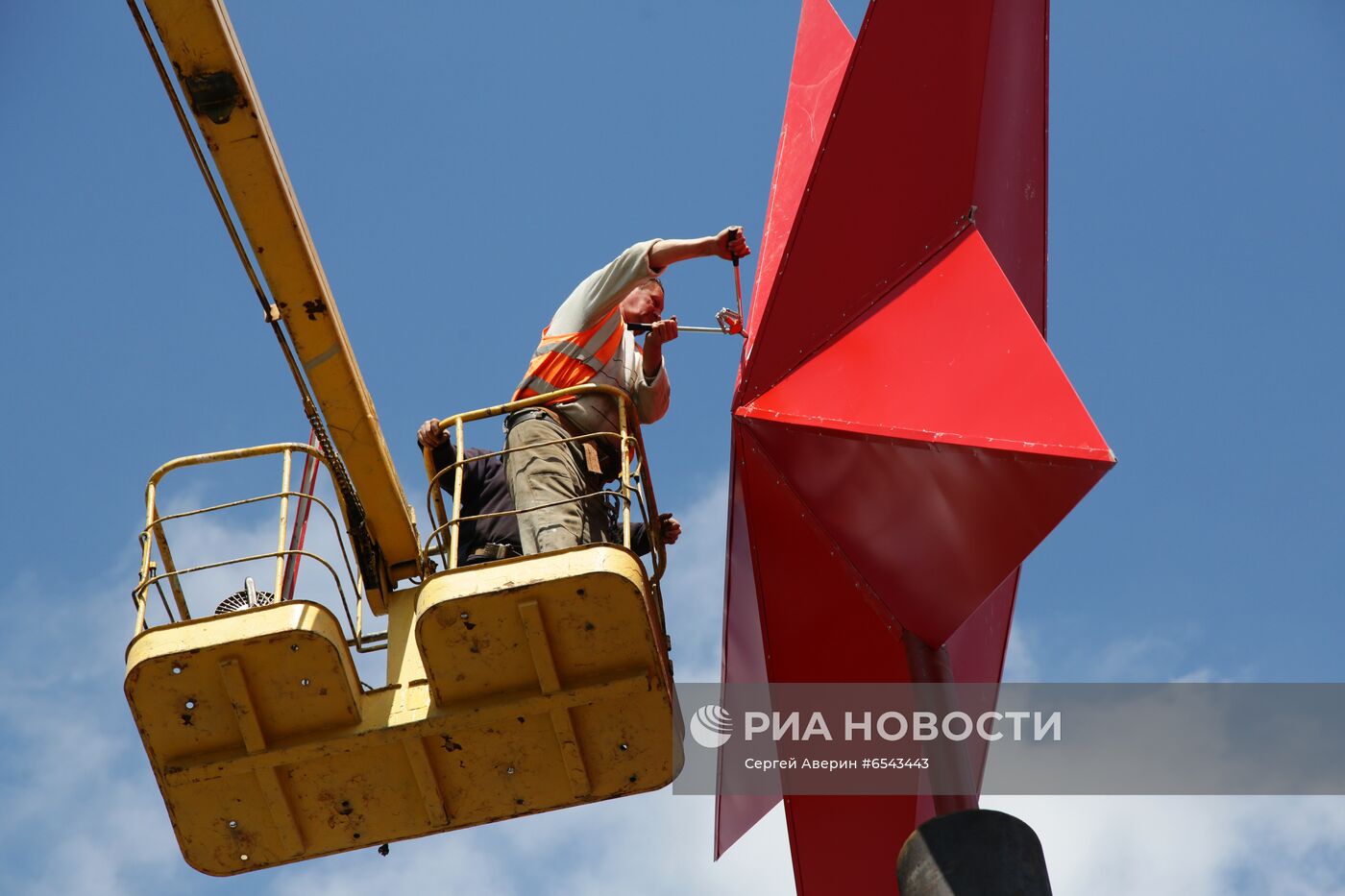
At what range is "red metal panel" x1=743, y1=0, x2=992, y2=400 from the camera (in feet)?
34.4

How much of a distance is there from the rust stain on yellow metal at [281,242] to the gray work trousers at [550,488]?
1.11m

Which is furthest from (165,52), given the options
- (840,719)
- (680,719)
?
(840,719)

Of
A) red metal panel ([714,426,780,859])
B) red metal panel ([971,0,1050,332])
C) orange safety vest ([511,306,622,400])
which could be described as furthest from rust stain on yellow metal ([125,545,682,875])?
red metal panel ([971,0,1050,332])

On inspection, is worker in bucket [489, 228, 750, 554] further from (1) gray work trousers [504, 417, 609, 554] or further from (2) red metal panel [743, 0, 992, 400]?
(2) red metal panel [743, 0, 992, 400]

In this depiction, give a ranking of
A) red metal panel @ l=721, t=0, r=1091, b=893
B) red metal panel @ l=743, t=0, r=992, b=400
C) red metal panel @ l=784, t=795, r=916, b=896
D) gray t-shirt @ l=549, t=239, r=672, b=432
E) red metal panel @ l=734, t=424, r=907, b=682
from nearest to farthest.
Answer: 1. red metal panel @ l=721, t=0, r=1091, b=893
2. red metal panel @ l=743, t=0, r=992, b=400
3. red metal panel @ l=734, t=424, r=907, b=682
4. red metal panel @ l=784, t=795, r=916, b=896
5. gray t-shirt @ l=549, t=239, r=672, b=432

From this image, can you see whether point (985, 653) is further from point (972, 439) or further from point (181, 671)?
point (181, 671)

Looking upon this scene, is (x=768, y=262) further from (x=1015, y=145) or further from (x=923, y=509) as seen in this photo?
(x=923, y=509)

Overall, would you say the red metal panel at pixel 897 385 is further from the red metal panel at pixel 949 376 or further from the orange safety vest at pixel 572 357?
the orange safety vest at pixel 572 357

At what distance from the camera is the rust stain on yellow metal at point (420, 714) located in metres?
9.95

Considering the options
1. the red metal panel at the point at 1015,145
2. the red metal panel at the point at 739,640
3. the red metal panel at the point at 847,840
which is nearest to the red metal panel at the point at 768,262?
the red metal panel at the point at 739,640

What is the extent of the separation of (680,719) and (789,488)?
1.64m

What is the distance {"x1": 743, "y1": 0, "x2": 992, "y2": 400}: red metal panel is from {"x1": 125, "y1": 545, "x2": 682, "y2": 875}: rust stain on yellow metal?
2.09 m

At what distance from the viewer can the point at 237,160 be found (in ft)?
36.1

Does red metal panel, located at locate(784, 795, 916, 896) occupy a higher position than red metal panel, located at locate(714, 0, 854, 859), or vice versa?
red metal panel, located at locate(714, 0, 854, 859)
